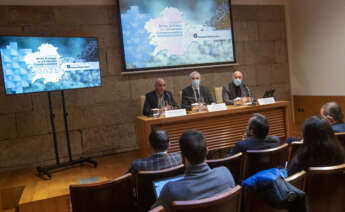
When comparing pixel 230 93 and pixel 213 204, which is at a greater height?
pixel 230 93

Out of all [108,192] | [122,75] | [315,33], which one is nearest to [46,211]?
[108,192]

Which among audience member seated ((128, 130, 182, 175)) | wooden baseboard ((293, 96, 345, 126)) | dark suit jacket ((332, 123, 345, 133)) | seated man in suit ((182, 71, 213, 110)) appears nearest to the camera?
audience member seated ((128, 130, 182, 175))

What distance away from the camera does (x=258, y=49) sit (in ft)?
19.3

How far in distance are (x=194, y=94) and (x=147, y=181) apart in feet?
8.94

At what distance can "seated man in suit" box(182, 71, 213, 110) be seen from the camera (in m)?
4.28

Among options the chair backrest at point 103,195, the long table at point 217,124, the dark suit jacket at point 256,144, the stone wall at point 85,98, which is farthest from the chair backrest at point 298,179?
the stone wall at point 85,98

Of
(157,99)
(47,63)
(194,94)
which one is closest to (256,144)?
(157,99)

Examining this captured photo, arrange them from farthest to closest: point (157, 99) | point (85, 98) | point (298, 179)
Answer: point (85, 98), point (157, 99), point (298, 179)

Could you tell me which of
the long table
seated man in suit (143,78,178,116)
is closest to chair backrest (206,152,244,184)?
the long table

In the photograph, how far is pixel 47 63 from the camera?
3.61 metres

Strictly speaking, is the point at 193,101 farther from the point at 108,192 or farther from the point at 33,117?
the point at 108,192

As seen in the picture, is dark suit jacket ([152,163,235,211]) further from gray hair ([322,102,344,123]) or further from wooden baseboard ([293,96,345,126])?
wooden baseboard ([293,96,345,126])

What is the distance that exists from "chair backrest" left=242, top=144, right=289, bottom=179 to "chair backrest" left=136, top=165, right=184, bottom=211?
514mm

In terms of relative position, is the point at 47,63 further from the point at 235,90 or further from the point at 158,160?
the point at 235,90
